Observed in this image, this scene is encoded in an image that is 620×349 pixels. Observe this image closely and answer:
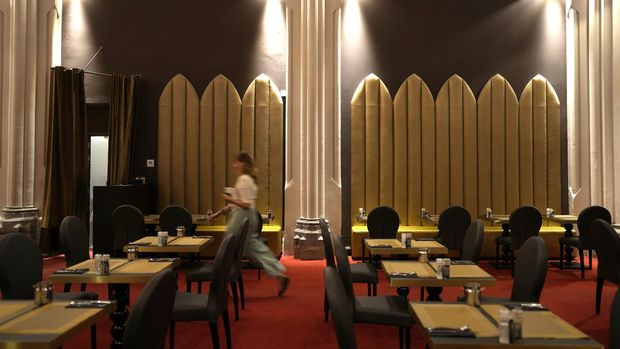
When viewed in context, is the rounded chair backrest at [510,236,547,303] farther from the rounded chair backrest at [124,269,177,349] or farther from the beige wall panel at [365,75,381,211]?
the beige wall panel at [365,75,381,211]

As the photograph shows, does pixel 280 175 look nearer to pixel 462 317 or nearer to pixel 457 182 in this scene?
pixel 457 182

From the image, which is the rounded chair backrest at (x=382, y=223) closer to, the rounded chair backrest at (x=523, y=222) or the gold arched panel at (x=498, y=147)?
the rounded chair backrest at (x=523, y=222)

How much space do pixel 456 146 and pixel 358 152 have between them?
1.55 m

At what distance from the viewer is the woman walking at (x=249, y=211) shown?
6090 mm

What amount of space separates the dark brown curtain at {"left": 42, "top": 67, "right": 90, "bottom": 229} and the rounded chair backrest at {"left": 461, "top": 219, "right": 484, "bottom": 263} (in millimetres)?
6371

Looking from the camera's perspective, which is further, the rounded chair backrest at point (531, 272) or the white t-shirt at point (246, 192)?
the white t-shirt at point (246, 192)

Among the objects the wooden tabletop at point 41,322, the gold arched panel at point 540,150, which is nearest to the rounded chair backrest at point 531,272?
the wooden tabletop at point 41,322

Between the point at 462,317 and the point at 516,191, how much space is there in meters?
7.10

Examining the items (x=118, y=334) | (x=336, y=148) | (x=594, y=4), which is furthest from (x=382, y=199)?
(x=118, y=334)

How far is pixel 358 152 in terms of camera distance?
951 cm

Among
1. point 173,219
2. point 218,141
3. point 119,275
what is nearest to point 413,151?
point 218,141

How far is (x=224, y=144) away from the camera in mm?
9609

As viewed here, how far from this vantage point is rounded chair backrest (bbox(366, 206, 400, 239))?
299 inches

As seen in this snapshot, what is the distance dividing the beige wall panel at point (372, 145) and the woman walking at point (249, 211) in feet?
11.0
